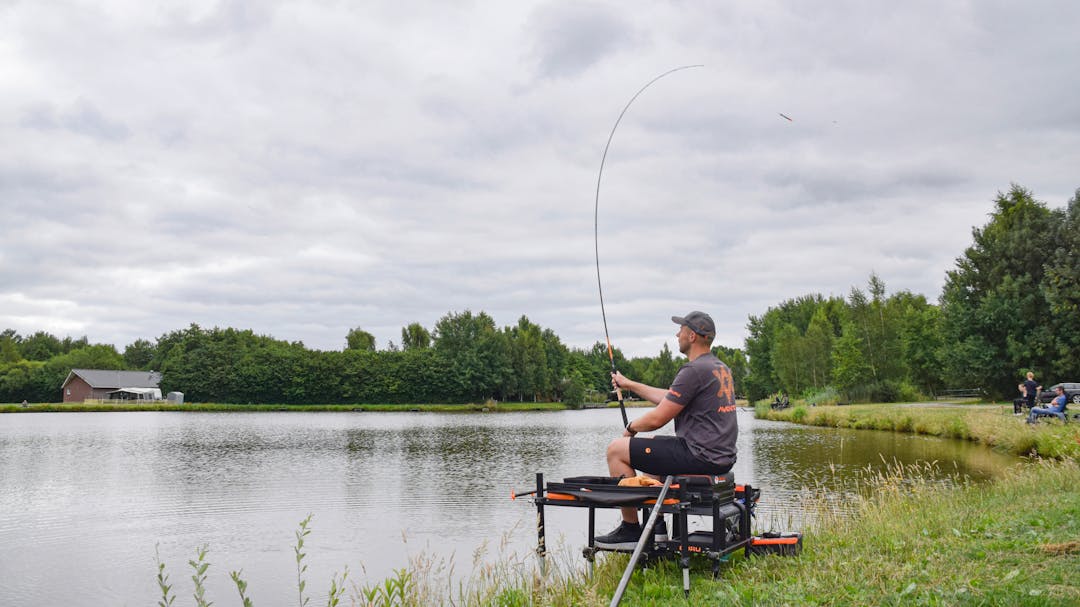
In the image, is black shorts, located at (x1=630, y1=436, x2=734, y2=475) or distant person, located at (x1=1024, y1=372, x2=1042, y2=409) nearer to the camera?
black shorts, located at (x1=630, y1=436, x2=734, y2=475)

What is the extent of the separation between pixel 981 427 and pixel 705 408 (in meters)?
21.9

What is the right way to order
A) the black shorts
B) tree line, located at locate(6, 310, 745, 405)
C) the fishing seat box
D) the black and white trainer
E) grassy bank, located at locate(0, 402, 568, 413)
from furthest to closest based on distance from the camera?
tree line, located at locate(6, 310, 745, 405) < grassy bank, located at locate(0, 402, 568, 413) < the black and white trainer < the black shorts < the fishing seat box

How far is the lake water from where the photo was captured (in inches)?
388

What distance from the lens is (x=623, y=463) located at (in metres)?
6.20

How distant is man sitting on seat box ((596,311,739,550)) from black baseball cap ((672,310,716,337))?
0.19m

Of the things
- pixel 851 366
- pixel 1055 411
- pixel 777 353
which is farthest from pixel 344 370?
pixel 1055 411

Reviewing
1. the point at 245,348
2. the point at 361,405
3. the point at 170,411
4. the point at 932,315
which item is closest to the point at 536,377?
the point at 361,405

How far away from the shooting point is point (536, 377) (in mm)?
101500

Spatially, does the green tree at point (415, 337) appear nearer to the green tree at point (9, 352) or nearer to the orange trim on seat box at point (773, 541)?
the green tree at point (9, 352)

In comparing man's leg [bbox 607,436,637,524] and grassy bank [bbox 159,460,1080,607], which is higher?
man's leg [bbox 607,436,637,524]

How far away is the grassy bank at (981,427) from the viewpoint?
17.7 meters

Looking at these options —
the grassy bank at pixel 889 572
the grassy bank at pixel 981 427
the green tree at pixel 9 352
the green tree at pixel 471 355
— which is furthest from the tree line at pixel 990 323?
the green tree at pixel 9 352

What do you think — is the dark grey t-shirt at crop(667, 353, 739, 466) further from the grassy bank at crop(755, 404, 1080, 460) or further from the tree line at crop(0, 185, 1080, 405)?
the tree line at crop(0, 185, 1080, 405)

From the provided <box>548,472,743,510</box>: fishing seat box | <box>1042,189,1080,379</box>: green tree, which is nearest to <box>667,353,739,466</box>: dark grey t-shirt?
<box>548,472,743,510</box>: fishing seat box
